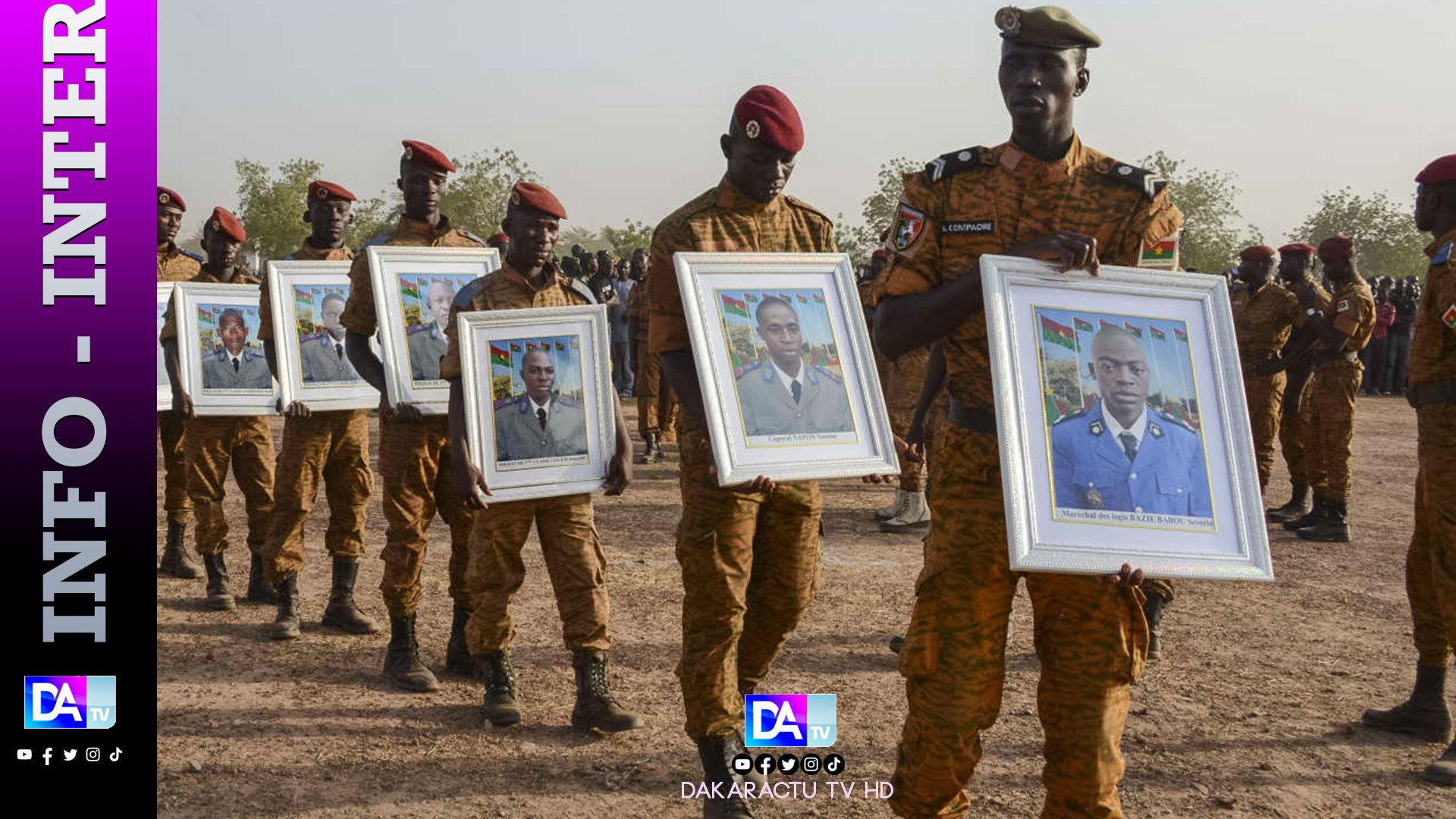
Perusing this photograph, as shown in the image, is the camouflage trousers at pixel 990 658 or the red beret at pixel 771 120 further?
the red beret at pixel 771 120

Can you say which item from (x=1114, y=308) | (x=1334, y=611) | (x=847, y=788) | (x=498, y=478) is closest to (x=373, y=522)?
(x=498, y=478)

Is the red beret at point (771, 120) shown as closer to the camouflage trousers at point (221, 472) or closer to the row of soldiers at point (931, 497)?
the row of soldiers at point (931, 497)

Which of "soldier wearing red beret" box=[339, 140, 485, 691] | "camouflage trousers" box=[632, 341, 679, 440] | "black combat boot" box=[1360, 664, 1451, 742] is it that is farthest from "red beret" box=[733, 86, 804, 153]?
"camouflage trousers" box=[632, 341, 679, 440]

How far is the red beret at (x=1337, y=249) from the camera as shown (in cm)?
971

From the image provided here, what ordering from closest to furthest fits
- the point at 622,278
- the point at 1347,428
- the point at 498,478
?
the point at 498,478 < the point at 1347,428 < the point at 622,278

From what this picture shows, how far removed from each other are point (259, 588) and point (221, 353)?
1530 mm

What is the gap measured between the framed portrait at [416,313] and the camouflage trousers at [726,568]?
6.12ft

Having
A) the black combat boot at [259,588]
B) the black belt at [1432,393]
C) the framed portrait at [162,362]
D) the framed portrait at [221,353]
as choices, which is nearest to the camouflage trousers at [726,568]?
the black belt at [1432,393]

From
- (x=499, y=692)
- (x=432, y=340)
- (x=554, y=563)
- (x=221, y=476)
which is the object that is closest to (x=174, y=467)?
(x=221, y=476)

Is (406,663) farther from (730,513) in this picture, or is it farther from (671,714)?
(730,513)

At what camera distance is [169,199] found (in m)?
7.64

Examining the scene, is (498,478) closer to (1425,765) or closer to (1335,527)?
(1425,765)

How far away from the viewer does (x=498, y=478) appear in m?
4.74

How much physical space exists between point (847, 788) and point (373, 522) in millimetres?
6658
